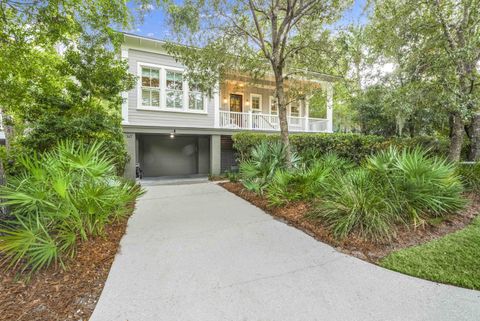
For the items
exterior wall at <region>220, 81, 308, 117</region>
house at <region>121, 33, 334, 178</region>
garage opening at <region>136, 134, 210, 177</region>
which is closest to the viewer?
house at <region>121, 33, 334, 178</region>

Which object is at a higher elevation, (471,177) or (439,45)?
(439,45)

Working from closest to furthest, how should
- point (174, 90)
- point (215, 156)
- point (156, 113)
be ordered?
point (156, 113) → point (174, 90) → point (215, 156)

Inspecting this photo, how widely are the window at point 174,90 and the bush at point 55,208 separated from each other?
706cm

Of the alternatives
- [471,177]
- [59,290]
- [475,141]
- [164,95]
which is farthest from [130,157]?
[475,141]

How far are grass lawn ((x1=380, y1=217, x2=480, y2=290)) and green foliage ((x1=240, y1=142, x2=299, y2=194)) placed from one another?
147 inches

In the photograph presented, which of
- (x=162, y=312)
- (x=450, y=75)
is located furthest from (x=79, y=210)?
(x=450, y=75)

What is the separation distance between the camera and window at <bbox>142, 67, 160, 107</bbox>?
10234mm

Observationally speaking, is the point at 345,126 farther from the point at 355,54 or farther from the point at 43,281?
the point at 43,281

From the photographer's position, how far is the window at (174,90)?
10.6 meters

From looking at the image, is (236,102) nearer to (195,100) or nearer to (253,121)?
(253,121)

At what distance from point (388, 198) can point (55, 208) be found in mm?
5433

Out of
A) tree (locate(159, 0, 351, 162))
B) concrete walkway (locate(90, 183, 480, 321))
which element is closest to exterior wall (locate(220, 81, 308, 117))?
tree (locate(159, 0, 351, 162))

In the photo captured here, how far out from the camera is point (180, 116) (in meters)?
10.8

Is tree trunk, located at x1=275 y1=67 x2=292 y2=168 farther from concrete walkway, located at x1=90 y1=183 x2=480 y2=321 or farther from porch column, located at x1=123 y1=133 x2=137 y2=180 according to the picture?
porch column, located at x1=123 y1=133 x2=137 y2=180
